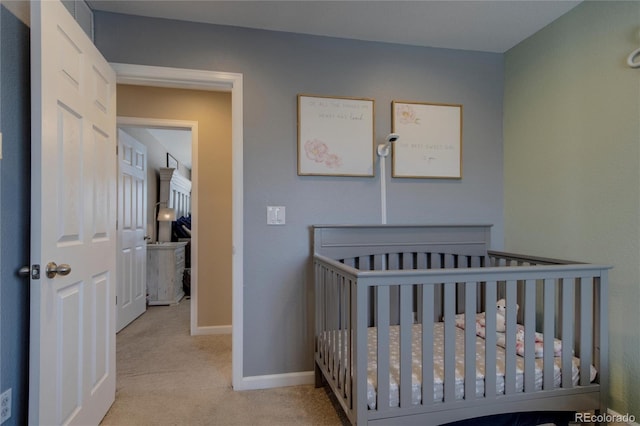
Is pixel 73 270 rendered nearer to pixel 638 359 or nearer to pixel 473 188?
pixel 473 188

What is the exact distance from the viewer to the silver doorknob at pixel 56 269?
132 cm

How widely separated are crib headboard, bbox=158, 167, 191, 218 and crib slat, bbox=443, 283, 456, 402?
14.2 ft

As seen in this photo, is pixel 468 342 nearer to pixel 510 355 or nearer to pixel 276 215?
pixel 510 355

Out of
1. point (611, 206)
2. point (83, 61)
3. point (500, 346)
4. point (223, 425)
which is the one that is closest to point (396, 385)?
point (500, 346)

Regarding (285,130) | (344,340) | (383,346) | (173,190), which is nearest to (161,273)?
(173,190)

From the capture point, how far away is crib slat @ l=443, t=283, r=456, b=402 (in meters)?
1.48

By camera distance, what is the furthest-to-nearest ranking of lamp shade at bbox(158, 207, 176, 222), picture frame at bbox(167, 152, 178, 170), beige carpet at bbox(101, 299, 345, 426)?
picture frame at bbox(167, 152, 178, 170) → lamp shade at bbox(158, 207, 176, 222) → beige carpet at bbox(101, 299, 345, 426)

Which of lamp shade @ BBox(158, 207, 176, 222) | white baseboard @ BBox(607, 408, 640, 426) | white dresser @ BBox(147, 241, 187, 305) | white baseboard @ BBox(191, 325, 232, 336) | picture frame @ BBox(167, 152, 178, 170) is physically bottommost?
white baseboard @ BBox(191, 325, 232, 336)

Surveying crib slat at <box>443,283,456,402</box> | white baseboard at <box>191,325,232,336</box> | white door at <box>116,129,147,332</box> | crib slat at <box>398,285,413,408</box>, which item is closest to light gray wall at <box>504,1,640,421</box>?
crib slat at <box>443,283,456,402</box>

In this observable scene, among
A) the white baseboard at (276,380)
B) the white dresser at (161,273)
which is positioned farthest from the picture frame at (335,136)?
the white dresser at (161,273)

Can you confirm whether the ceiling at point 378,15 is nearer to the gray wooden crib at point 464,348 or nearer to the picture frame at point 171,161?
the gray wooden crib at point 464,348

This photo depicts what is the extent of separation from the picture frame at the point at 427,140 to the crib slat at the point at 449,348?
109cm

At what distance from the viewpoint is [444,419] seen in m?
1.49

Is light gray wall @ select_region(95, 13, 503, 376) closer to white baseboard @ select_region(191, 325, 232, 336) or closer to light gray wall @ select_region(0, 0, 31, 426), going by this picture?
light gray wall @ select_region(0, 0, 31, 426)
